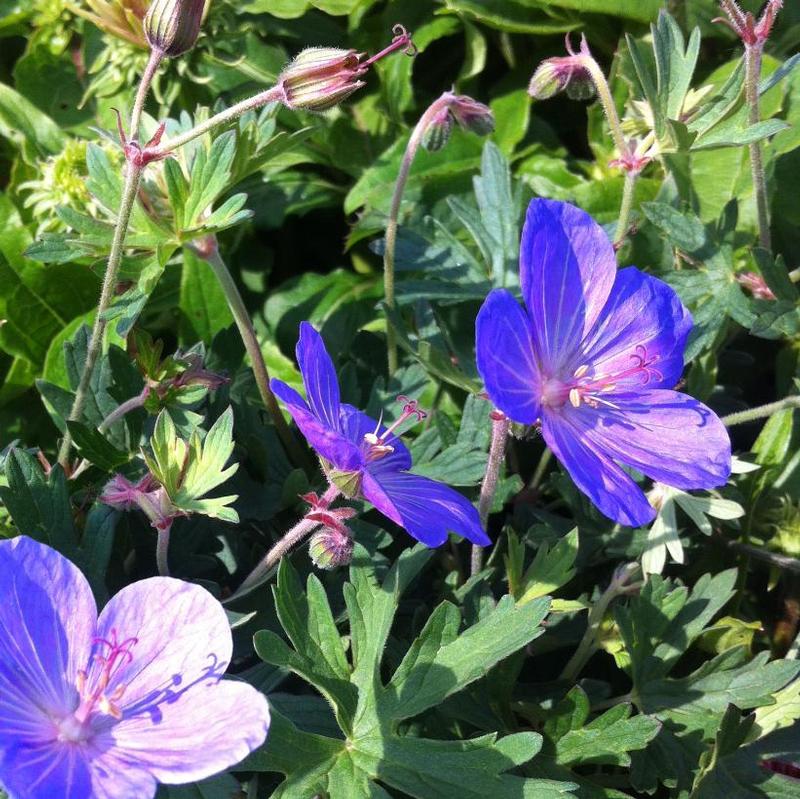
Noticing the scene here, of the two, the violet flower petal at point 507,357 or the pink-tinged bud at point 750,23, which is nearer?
the violet flower petal at point 507,357

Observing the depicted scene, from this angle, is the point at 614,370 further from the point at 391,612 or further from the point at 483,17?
the point at 483,17

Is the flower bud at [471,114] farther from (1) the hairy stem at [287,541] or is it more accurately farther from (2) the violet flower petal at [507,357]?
(1) the hairy stem at [287,541]

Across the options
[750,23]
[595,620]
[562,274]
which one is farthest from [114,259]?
[750,23]

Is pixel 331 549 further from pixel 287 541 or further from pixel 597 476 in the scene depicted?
pixel 597 476

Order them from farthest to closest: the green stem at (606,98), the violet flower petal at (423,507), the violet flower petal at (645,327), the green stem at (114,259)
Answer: the green stem at (606,98) → the violet flower petal at (645,327) → the green stem at (114,259) → the violet flower petal at (423,507)

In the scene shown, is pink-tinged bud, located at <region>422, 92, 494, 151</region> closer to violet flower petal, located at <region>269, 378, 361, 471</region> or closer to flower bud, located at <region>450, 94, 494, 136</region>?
flower bud, located at <region>450, 94, 494, 136</region>

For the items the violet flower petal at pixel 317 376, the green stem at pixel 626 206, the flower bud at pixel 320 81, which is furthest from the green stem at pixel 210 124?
the green stem at pixel 626 206

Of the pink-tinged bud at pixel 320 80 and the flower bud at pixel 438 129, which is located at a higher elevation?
the pink-tinged bud at pixel 320 80

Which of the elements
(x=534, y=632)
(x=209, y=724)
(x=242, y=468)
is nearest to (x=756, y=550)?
(x=534, y=632)
